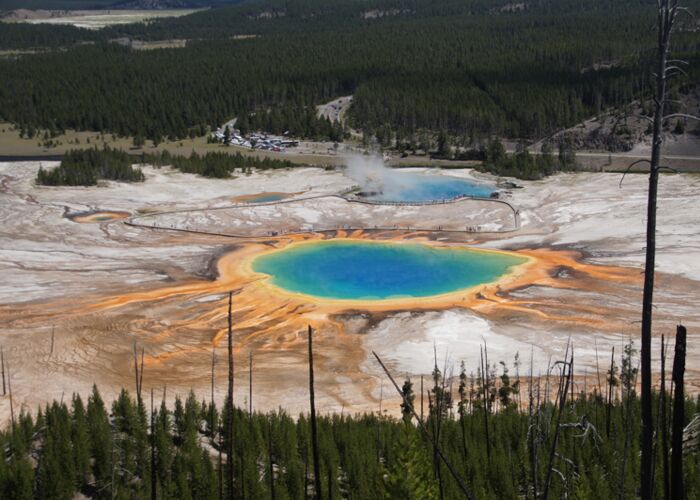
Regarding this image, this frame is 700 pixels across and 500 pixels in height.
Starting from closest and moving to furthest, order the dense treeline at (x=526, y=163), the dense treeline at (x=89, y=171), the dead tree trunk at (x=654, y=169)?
the dead tree trunk at (x=654, y=169)
the dense treeline at (x=89, y=171)
the dense treeline at (x=526, y=163)

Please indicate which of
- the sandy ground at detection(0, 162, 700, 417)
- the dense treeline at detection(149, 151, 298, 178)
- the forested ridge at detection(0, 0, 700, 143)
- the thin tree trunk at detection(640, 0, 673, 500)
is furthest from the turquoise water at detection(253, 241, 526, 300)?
the forested ridge at detection(0, 0, 700, 143)

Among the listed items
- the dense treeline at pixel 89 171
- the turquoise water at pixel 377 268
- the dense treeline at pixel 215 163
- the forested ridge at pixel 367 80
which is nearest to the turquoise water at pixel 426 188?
the turquoise water at pixel 377 268

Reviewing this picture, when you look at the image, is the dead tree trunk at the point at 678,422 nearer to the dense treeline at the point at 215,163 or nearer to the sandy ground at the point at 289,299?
the sandy ground at the point at 289,299

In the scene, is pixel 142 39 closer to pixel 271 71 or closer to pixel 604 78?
pixel 271 71

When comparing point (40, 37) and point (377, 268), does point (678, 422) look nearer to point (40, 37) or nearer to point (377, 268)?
point (377, 268)

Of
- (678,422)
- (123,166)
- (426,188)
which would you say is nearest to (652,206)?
(678,422)
